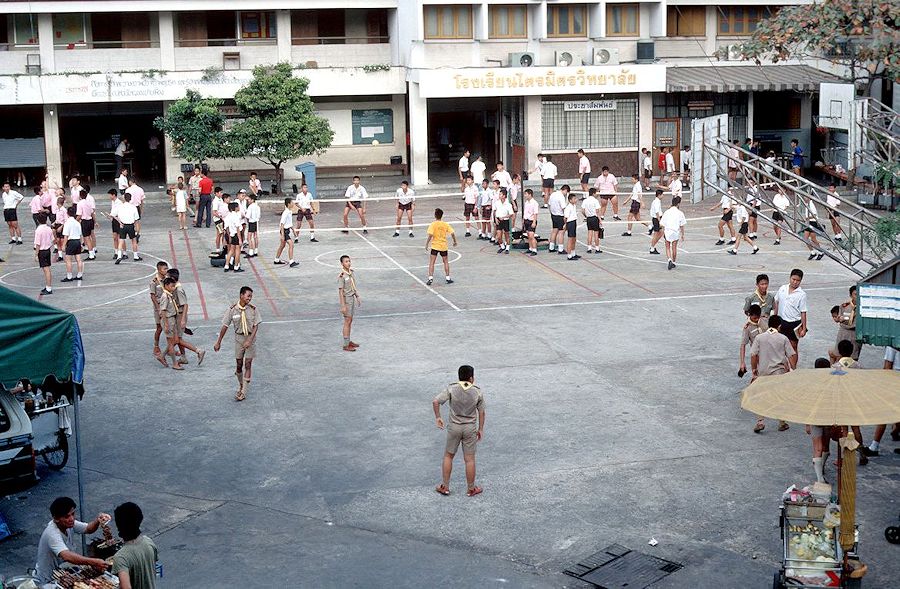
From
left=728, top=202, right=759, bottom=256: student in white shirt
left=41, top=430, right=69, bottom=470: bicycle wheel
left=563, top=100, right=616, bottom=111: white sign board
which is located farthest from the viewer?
left=563, top=100, right=616, bottom=111: white sign board

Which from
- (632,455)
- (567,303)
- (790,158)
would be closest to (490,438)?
(632,455)

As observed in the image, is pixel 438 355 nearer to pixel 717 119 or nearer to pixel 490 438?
pixel 490 438

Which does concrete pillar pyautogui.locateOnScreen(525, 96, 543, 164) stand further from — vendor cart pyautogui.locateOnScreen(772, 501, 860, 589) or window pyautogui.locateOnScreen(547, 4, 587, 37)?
vendor cart pyautogui.locateOnScreen(772, 501, 860, 589)

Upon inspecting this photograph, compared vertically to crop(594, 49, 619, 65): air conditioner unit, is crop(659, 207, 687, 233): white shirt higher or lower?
lower

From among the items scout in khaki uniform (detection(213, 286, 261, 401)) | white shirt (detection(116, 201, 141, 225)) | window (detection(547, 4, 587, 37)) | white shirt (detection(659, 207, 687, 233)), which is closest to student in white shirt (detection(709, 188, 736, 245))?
white shirt (detection(659, 207, 687, 233))

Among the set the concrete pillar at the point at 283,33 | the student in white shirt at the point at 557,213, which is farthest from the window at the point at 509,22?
the student in white shirt at the point at 557,213

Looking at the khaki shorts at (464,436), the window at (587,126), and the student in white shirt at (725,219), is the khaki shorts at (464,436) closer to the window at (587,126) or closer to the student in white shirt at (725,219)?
the student in white shirt at (725,219)

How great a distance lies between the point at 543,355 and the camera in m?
19.2

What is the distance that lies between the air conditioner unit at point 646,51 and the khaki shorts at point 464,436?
33.7 meters

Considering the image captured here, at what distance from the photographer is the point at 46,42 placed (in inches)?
1710

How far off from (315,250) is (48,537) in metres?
20.2

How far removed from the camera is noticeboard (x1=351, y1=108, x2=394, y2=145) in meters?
47.4

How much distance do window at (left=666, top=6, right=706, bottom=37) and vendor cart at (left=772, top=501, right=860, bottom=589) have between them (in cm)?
3860

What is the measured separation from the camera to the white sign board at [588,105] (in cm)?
4462
